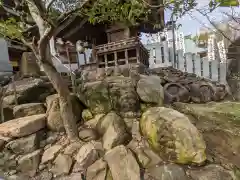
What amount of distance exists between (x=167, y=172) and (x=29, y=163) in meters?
3.21

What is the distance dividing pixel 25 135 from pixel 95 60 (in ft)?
21.5

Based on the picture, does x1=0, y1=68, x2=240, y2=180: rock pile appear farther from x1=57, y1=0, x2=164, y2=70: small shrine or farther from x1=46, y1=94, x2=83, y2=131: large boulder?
x1=57, y1=0, x2=164, y2=70: small shrine

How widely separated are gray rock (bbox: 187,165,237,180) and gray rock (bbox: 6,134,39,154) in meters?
3.77

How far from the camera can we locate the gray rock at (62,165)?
12.1 ft

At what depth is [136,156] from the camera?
362 centimetres

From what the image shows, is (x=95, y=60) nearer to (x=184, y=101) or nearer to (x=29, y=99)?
(x=29, y=99)

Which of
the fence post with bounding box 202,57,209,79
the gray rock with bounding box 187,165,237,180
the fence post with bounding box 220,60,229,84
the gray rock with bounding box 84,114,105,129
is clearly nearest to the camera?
the gray rock with bounding box 187,165,237,180

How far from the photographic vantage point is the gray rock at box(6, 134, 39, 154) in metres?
4.20

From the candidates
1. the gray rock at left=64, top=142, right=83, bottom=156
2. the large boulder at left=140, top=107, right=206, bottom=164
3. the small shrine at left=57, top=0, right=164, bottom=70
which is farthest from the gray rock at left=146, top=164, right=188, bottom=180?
the small shrine at left=57, top=0, right=164, bottom=70

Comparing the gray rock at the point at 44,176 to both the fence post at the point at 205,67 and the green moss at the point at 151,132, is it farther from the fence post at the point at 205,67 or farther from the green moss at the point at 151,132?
the fence post at the point at 205,67

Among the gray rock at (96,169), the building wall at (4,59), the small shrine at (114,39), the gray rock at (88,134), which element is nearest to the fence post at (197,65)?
the small shrine at (114,39)

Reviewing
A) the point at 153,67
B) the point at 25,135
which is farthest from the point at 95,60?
the point at 25,135

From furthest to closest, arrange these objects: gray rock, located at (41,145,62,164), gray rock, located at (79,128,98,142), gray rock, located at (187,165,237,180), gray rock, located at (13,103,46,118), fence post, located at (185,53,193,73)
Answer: fence post, located at (185,53,193,73) → gray rock, located at (13,103,46,118) → gray rock, located at (79,128,98,142) → gray rock, located at (41,145,62,164) → gray rock, located at (187,165,237,180)

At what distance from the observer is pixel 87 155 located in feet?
12.4
